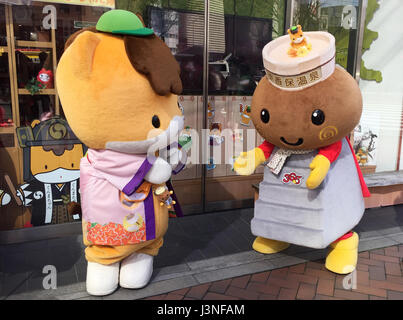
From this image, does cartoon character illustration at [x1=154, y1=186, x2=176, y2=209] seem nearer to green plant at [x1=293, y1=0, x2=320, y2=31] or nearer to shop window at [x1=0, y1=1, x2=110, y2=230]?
shop window at [x1=0, y1=1, x2=110, y2=230]

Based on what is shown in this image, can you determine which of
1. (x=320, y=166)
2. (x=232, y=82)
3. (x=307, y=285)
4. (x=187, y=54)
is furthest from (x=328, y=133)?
(x=187, y=54)

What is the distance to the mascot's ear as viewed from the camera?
2.79m

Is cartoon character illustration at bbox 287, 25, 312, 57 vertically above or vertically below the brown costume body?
above

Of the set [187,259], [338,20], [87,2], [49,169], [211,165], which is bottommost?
[187,259]

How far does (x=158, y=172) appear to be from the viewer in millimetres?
3158

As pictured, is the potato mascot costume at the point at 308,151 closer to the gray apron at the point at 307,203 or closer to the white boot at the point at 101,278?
the gray apron at the point at 307,203

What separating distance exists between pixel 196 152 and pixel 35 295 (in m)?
2.81

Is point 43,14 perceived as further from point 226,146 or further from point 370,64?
point 370,64

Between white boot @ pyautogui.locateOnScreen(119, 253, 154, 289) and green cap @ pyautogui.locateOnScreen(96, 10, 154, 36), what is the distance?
187cm

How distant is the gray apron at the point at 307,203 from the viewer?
3.65m

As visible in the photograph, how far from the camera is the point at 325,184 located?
3.64 meters

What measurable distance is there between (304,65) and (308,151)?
84 cm

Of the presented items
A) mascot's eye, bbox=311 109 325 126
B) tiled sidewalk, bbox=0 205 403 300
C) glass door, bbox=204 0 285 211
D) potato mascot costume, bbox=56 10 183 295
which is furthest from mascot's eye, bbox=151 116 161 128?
glass door, bbox=204 0 285 211

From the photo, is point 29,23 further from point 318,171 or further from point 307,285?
point 307,285
